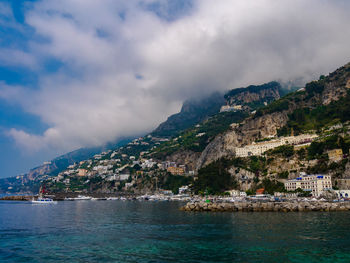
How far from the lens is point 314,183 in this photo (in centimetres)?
8144

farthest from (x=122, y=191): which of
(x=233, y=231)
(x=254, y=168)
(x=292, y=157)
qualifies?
(x=233, y=231)

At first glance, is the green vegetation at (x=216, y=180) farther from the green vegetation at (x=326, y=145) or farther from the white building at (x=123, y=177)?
the white building at (x=123, y=177)

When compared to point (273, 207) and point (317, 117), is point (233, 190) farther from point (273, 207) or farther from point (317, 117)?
point (317, 117)

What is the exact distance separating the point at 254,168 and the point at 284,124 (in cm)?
4000

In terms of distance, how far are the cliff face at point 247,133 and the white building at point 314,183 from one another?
168 feet

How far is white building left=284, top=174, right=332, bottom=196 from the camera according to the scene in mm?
79938

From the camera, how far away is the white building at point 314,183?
79.9 meters

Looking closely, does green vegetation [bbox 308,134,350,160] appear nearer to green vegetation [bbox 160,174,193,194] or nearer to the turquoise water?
the turquoise water

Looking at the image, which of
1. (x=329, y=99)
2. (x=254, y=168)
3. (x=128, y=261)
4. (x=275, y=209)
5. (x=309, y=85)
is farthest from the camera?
(x=309, y=85)

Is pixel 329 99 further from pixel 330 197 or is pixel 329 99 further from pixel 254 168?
pixel 330 197

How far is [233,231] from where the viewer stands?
32.2 metres

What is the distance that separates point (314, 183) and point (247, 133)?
6275 cm

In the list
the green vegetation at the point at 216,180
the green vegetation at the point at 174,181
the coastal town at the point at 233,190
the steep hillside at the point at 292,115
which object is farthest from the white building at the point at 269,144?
the green vegetation at the point at 174,181

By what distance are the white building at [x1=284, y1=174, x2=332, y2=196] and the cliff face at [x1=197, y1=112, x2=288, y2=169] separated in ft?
168
